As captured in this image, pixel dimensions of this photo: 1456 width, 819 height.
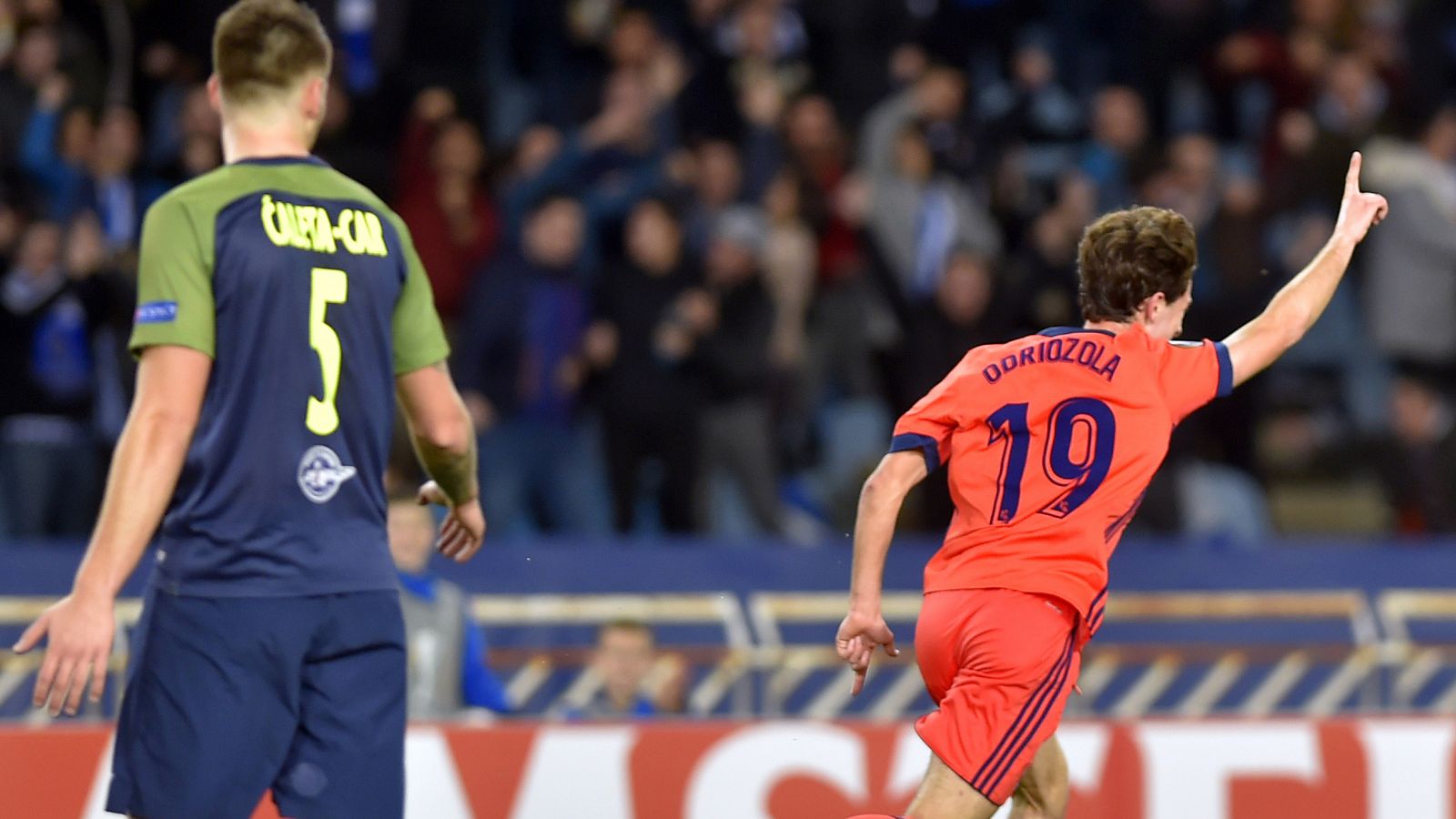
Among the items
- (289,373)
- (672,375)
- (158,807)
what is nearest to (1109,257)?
(289,373)

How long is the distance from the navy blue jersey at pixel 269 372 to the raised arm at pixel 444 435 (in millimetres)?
231

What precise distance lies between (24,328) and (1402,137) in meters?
8.23

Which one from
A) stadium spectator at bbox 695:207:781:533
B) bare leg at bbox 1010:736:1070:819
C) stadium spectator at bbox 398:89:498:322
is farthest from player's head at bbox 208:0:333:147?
stadium spectator at bbox 398:89:498:322

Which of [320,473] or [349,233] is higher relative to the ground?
[349,233]

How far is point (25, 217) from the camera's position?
1119 cm

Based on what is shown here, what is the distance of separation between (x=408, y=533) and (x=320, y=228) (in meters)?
4.28

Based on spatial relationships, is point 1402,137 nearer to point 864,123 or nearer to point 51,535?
point 864,123

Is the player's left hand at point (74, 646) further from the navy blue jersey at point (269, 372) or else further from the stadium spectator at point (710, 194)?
the stadium spectator at point (710, 194)

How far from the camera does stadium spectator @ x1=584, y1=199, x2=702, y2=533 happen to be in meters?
11.5

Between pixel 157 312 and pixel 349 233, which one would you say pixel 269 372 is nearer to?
pixel 157 312

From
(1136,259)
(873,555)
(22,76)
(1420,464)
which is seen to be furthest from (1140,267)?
(22,76)

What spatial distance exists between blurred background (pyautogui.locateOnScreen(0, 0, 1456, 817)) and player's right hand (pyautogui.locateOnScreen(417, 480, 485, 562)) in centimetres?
390

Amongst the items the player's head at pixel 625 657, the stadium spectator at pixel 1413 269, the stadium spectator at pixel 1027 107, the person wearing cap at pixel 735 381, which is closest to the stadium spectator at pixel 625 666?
the player's head at pixel 625 657

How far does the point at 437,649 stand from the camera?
8.45 m
